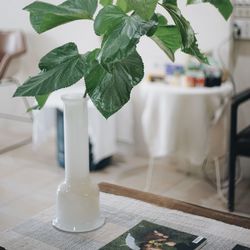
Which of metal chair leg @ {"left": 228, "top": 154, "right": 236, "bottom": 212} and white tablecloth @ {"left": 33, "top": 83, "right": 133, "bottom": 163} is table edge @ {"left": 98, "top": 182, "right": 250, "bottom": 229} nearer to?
metal chair leg @ {"left": 228, "top": 154, "right": 236, "bottom": 212}

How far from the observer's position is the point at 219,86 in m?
2.74

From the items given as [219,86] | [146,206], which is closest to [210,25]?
[219,86]

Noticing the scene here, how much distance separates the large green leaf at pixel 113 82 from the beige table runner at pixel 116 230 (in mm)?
374

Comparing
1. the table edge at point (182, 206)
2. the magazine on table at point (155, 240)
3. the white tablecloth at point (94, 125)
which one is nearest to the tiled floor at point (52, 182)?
the white tablecloth at point (94, 125)

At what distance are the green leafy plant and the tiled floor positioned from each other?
1.41m

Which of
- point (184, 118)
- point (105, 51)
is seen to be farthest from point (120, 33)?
point (184, 118)

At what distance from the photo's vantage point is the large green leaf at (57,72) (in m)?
1.13

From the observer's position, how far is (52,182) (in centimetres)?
297

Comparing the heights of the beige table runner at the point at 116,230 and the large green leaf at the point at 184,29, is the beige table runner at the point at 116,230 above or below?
below

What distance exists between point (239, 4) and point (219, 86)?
469 millimetres

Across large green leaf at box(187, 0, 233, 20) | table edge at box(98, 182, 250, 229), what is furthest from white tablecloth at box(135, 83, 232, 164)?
large green leaf at box(187, 0, 233, 20)

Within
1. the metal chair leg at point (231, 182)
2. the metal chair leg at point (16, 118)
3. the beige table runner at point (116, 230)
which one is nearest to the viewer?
the beige table runner at point (116, 230)

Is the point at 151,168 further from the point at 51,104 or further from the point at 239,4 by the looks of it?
the point at 239,4

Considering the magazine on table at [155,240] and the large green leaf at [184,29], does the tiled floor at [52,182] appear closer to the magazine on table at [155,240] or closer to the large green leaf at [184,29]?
the magazine on table at [155,240]
